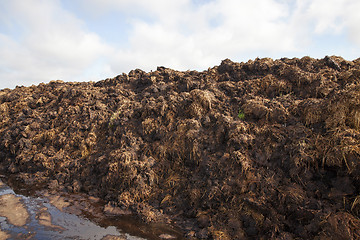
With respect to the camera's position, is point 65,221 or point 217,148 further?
point 217,148

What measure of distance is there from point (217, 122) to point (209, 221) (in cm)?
318

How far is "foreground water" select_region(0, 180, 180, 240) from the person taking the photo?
5074mm

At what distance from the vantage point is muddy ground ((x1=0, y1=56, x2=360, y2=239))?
198 inches

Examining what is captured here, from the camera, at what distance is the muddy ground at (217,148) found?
502 cm

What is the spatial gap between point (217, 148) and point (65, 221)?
15.5ft

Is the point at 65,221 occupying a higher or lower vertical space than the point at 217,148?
lower

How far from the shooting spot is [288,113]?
6891 mm

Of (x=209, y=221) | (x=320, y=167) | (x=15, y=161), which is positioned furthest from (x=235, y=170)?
(x=15, y=161)

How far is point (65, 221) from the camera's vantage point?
5648 millimetres

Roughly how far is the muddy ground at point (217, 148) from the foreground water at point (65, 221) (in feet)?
1.57

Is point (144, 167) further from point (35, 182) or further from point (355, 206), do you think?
point (355, 206)

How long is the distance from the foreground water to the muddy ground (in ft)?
1.57

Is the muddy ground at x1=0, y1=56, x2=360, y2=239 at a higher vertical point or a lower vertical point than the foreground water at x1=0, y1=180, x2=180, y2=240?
higher

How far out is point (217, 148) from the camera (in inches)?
269
